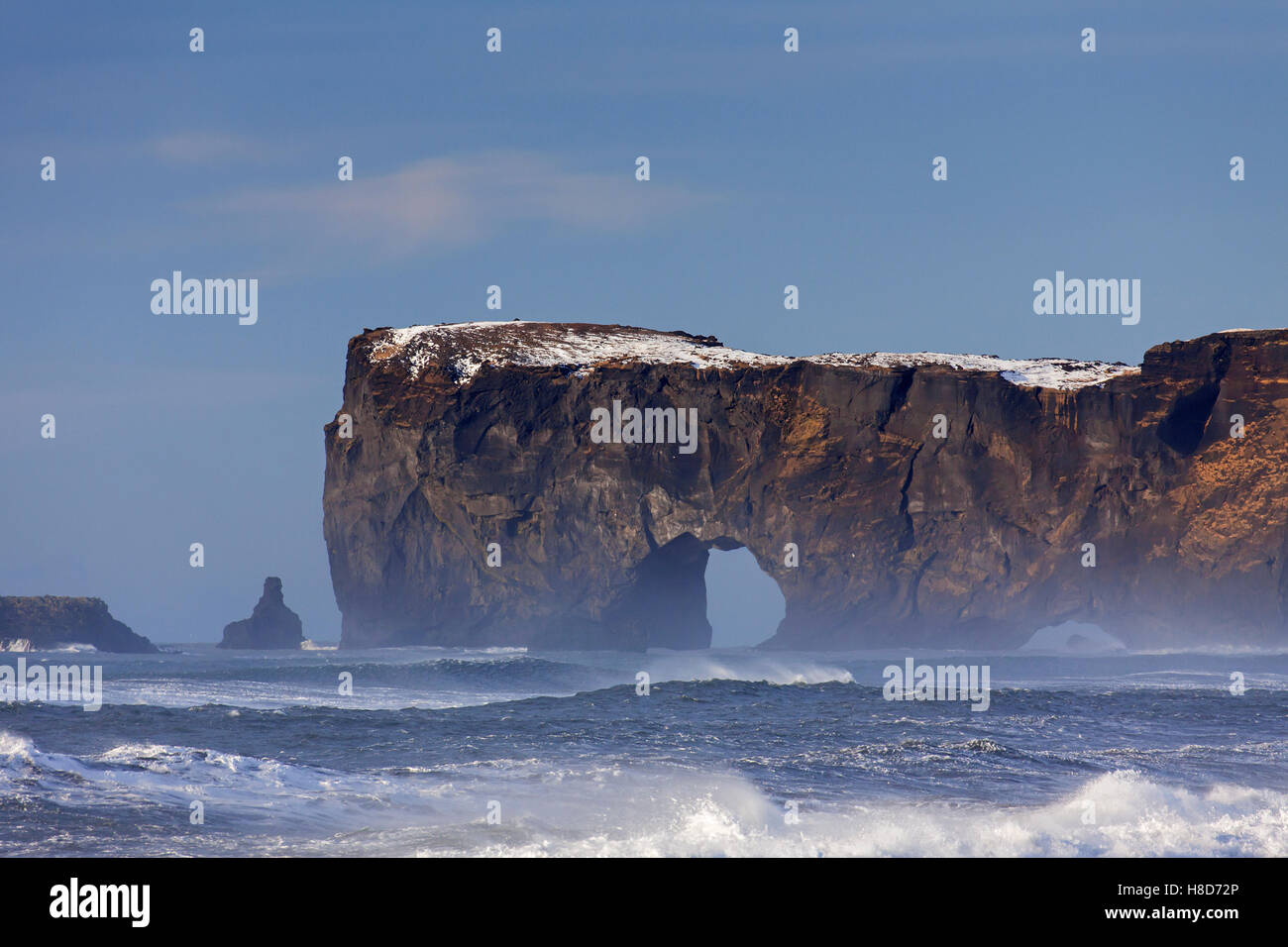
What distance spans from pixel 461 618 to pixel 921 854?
251ft

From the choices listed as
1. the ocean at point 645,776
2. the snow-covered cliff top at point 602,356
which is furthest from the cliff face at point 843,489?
the ocean at point 645,776

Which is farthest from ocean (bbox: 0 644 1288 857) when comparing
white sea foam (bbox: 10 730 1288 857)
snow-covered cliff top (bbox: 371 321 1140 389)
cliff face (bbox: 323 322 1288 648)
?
snow-covered cliff top (bbox: 371 321 1140 389)

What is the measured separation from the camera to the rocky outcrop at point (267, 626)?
10344 centimetres

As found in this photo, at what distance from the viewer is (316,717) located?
27516 millimetres

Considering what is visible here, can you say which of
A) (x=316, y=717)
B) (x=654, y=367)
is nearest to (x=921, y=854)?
(x=316, y=717)

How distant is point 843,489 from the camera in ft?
284

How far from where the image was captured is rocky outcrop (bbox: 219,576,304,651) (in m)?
103

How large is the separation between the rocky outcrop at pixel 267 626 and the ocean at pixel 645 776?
70.0 meters

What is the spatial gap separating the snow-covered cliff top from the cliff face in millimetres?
456

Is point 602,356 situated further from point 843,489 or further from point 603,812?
point 603,812

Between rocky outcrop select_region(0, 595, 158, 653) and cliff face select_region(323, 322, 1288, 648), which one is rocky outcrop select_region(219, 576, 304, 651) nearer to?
rocky outcrop select_region(0, 595, 158, 653)

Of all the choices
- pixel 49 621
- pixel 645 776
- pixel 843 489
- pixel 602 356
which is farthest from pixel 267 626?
pixel 645 776

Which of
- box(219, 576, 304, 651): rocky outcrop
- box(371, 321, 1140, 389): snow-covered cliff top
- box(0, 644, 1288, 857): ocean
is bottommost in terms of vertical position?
box(219, 576, 304, 651): rocky outcrop
